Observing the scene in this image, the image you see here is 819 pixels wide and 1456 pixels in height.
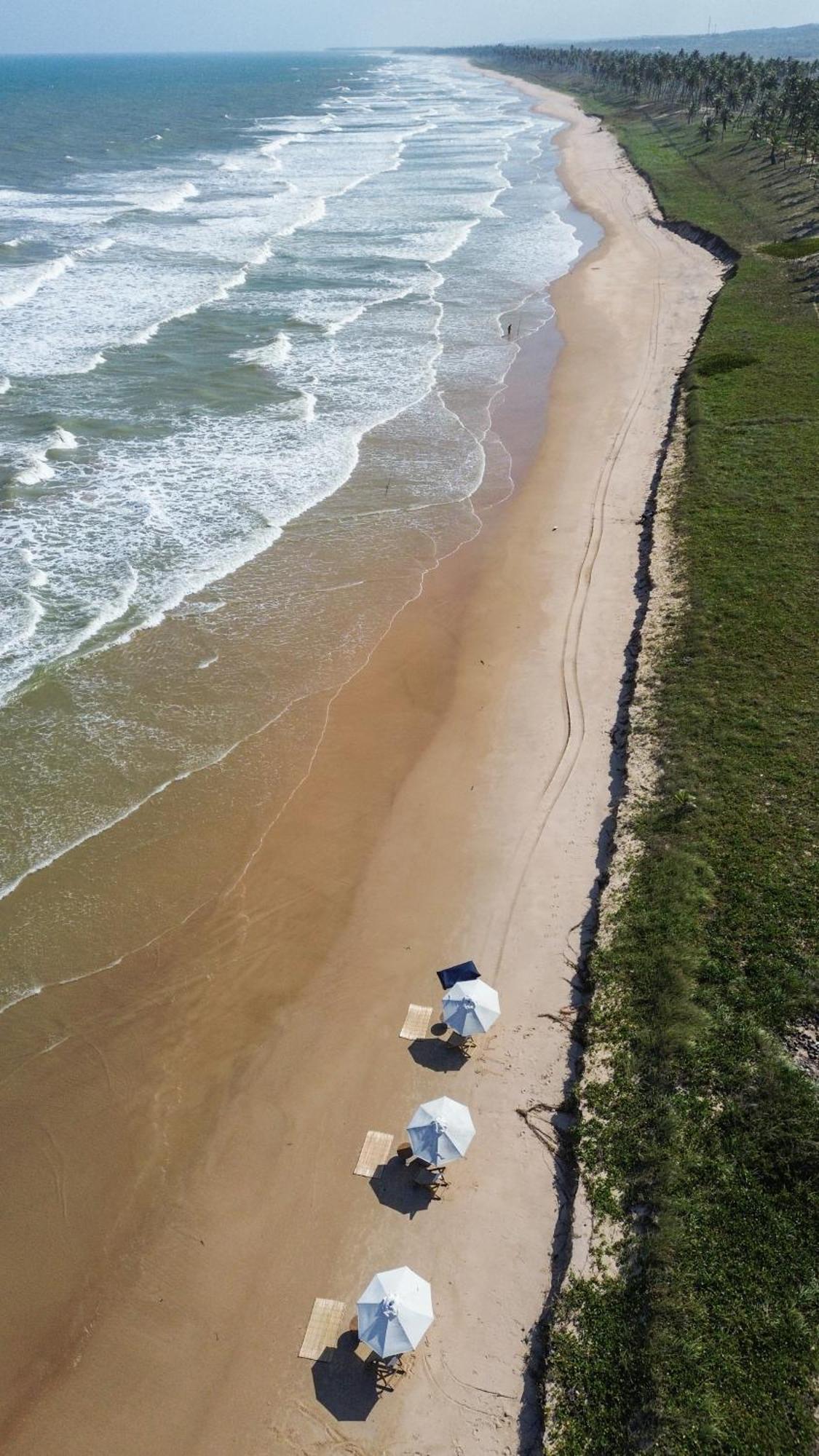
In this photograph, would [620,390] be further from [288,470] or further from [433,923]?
[433,923]

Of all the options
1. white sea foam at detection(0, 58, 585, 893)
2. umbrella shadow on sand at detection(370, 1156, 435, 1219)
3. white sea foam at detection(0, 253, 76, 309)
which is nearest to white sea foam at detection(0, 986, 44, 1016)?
white sea foam at detection(0, 58, 585, 893)

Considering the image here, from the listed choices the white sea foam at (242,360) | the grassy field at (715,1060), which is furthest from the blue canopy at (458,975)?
the white sea foam at (242,360)

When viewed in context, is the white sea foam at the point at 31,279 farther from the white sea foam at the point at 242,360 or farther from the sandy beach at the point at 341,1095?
the sandy beach at the point at 341,1095

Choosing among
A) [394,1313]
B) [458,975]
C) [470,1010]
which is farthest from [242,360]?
[394,1313]

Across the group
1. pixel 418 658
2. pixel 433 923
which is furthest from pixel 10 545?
pixel 433 923

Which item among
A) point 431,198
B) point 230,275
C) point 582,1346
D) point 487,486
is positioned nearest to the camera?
point 582,1346

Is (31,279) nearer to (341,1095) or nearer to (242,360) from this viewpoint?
(242,360)

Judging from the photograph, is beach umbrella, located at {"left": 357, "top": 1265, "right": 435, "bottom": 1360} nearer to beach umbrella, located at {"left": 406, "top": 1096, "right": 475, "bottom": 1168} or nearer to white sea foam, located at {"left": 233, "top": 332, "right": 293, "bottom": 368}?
beach umbrella, located at {"left": 406, "top": 1096, "right": 475, "bottom": 1168}
